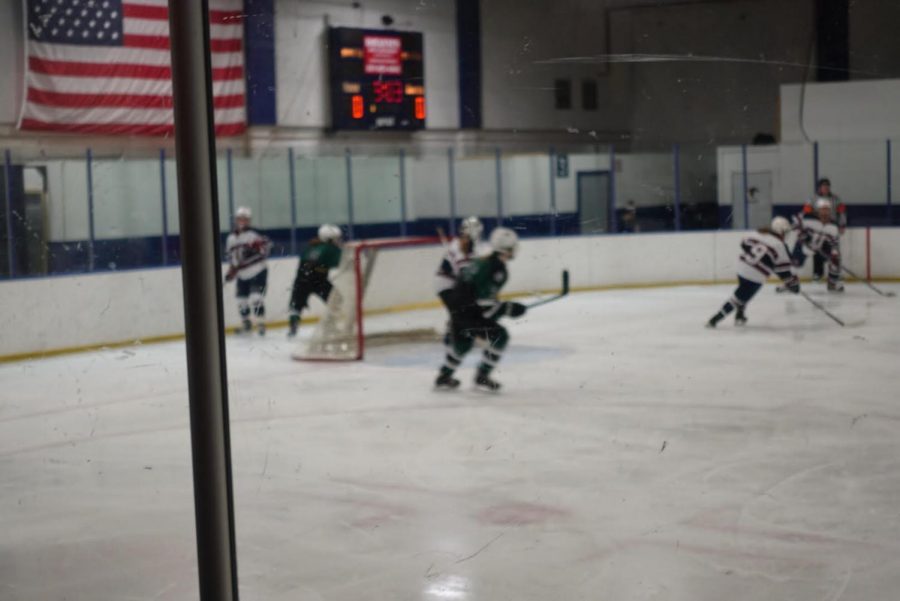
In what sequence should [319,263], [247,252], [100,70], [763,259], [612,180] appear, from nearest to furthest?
[612,180], [763,259], [100,70], [319,263], [247,252]

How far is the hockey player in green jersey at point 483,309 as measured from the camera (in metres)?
4.55

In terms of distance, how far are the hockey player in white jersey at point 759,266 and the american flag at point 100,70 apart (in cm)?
306

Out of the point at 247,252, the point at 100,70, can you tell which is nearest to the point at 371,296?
the point at 247,252

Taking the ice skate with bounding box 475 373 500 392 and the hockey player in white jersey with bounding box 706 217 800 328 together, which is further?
the hockey player in white jersey with bounding box 706 217 800 328

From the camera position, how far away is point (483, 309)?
485 cm

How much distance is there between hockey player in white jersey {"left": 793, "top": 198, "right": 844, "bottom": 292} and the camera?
6824 mm

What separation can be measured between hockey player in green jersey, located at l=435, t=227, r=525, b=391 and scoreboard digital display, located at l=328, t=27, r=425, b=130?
2.47ft

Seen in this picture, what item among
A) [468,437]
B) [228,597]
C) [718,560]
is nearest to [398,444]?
[468,437]

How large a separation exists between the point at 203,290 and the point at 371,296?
6.24 metres

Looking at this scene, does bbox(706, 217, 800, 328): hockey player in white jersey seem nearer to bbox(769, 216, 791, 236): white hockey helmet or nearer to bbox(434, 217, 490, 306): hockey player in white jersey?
bbox(769, 216, 791, 236): white hockey helmet

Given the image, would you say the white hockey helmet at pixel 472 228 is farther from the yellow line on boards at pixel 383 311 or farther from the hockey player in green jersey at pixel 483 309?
the yellow line on boards at pixel 383 311

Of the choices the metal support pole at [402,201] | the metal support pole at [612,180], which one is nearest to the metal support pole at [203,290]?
the metal support pole at [612,180]

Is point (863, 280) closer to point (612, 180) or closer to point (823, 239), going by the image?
→ point (823, 239)

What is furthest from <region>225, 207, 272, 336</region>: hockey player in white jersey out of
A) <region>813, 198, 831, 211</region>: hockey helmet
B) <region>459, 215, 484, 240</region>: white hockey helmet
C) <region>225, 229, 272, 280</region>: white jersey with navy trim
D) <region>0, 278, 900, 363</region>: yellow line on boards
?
<region>813, 198, 831, 211</region>: hockey helmet
